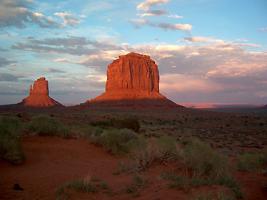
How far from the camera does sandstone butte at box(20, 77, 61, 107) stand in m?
124

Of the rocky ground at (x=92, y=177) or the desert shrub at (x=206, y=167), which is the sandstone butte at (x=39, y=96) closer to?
the rocky ground at (x=92, y=177)

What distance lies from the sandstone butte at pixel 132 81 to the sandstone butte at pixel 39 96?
2336 cm

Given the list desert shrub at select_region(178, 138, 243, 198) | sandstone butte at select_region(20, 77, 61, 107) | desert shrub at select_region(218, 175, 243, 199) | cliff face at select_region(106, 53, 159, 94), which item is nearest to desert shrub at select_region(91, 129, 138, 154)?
desert shrub at select_region(178, 138, 243, 198)

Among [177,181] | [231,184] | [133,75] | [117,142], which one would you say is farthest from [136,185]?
[133,75]

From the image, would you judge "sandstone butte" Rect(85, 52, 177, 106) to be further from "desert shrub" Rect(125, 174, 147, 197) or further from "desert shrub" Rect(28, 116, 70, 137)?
"desert shrub" Rect(125, 174, 147, 197)

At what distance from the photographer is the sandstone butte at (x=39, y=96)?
124 metres

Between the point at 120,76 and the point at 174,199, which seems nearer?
the point at 174,199

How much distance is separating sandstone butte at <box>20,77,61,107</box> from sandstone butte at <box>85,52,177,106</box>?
2336cm

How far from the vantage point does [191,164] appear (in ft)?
33.6

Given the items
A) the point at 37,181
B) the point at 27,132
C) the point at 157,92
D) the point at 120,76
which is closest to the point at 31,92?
the point at 120,76

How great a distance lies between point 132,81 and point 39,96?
118 feet

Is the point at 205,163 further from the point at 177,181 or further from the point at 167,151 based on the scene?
the point at 167,151

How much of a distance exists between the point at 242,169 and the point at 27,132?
33.1ft

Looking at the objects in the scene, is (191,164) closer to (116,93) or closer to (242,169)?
(242,169)
